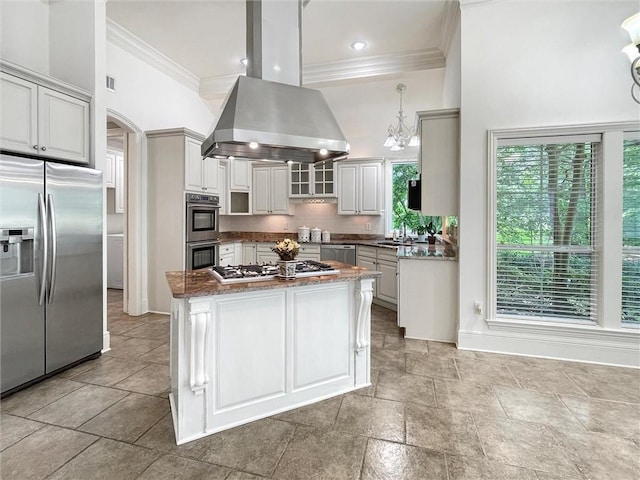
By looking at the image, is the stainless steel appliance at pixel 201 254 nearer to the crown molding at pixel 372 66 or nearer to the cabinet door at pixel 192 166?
the cabinet door at pixel 192 166

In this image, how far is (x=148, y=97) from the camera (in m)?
4.53

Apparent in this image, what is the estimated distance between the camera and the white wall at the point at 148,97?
4035 millimetres

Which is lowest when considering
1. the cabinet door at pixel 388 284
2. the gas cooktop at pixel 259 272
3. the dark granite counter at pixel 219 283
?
the cabinet door at pixel 388 284

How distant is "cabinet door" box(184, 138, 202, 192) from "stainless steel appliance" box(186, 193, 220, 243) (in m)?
0.14

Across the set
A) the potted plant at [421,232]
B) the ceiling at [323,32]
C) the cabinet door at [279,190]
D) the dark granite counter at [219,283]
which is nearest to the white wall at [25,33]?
the ceiling at [323,32]

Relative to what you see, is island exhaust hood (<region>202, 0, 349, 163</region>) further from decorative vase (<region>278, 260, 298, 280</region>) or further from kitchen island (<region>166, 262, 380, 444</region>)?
kitchen island (<region>166, 262, 380, 444</region>)

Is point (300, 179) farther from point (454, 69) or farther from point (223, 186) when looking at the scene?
point (454, 69)

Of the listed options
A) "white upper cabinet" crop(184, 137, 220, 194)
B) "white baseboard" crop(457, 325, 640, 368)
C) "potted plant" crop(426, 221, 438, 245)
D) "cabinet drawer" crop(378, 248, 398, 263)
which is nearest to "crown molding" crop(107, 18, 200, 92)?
"white upper cabinet" crop(184, 137, 220, 194)

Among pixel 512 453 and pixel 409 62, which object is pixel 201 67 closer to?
pixel 409 62

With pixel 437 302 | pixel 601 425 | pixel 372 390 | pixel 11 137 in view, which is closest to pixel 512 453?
pixel 601 425

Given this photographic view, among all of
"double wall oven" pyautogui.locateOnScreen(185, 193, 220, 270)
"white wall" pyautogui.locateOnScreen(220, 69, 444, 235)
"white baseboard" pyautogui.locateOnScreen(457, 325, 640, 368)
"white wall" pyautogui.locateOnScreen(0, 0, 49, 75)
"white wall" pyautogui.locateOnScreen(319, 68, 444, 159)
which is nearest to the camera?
"white wall" pyautogui.locateOnScreen(0, 0, 49, 75)

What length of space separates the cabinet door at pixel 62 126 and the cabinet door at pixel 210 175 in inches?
74.7

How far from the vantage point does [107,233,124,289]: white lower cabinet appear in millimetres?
6129

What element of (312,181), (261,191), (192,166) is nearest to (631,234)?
(312,181)
